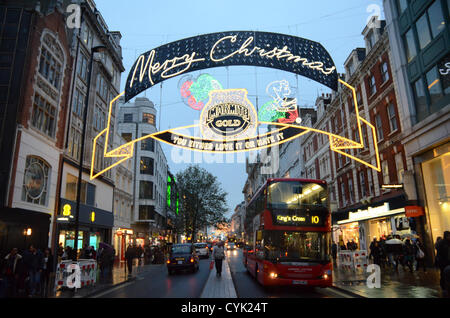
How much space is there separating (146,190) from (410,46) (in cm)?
3658

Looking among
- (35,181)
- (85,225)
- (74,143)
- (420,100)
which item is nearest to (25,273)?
(35,181)

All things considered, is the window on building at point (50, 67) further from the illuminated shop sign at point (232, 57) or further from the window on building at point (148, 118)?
the window on building at point (148, 118)

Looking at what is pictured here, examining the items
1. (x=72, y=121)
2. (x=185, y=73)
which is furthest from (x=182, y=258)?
(x=72, y=121)

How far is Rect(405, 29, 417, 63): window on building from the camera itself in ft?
63.7

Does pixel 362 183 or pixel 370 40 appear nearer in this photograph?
pixel 370 40

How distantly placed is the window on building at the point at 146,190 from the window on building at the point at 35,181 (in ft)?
85.4

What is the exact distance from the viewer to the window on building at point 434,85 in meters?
17.2

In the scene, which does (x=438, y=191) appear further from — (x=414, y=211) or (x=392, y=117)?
(x=392, y=117)

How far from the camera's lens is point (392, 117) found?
23250 mm

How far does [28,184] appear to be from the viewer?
698 inches

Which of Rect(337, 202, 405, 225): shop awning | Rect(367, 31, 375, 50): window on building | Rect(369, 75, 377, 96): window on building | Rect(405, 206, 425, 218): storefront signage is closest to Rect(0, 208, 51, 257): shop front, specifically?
Rect(405, 206, 425, 218): storefront signage

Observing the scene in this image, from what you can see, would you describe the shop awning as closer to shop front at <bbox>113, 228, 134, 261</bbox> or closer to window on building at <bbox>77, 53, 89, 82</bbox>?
shop front at <bbox>113, 228, 134, 261</bbox>

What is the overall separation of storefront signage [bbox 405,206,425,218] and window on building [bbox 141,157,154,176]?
35827 mm

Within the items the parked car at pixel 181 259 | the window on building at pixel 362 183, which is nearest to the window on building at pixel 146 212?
the parked car at pixel 181 259
